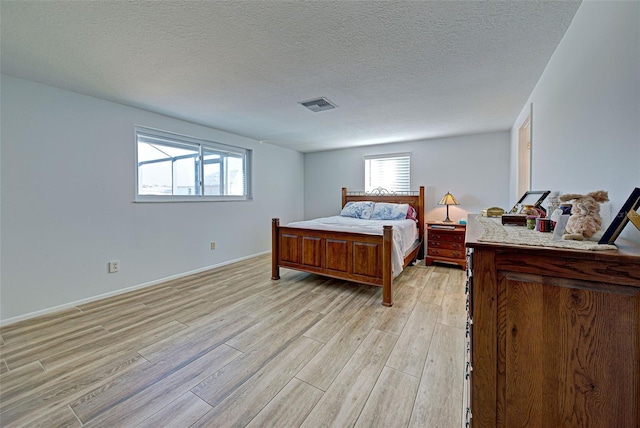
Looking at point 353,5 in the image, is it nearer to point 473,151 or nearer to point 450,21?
point 450,21

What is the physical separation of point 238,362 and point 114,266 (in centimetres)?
222

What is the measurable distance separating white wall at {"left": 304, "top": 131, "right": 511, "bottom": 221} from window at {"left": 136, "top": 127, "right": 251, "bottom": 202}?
2.16 metres

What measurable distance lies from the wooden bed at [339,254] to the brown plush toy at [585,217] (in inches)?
68.1

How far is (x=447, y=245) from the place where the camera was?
4016 millimetres

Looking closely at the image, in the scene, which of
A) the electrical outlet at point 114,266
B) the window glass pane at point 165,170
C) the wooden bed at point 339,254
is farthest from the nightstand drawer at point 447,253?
the electrical outlet at point 114,266

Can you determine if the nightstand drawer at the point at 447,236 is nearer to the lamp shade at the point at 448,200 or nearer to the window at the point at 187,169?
the lamp shade at the point at 448,200

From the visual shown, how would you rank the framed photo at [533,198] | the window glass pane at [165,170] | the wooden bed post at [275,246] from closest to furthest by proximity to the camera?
the framed photo at [533,198] → the window glass pane at [165,170] → the wooden bed post at [275,246]

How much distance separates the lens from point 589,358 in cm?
77

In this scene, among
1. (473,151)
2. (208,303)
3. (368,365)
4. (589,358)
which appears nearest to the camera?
(589,358)

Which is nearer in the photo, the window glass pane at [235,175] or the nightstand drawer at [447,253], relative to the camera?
the nightstand drawer at [447,253]

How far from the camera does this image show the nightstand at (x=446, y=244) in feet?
12.8

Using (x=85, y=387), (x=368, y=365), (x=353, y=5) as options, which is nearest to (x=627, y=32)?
(x=353, y=5)

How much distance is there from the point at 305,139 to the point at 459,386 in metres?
4.06

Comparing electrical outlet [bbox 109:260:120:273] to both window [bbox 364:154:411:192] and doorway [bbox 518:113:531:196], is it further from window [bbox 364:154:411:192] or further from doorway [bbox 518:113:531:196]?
doorway [bbox 518:113:531:196]
